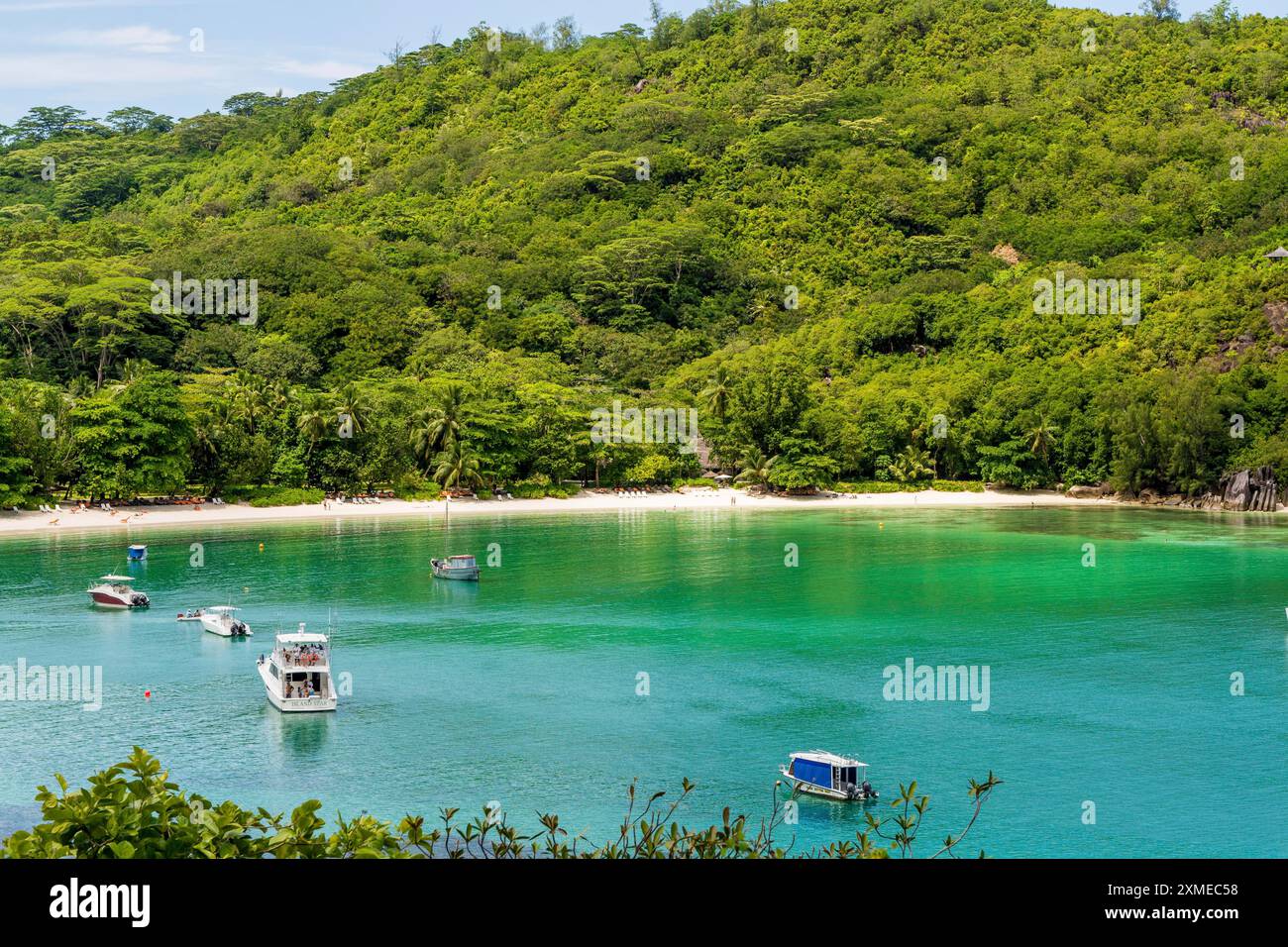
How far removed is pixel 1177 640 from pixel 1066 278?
8418cm

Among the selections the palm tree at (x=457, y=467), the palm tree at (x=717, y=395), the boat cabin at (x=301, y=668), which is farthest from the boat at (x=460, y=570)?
the palm tree at (x=717, y=395)

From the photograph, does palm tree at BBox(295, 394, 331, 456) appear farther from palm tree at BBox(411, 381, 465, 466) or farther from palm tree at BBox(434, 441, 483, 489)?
palm tree at BBox(434, 441, 483, 489)

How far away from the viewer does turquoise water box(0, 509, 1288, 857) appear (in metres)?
26.3

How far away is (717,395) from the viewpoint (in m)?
102

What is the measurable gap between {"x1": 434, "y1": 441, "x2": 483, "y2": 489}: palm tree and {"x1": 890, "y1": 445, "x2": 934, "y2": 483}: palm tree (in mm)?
34590

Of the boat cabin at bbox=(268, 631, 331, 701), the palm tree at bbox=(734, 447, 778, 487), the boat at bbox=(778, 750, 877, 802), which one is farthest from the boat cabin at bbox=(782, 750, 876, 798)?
the palm tree at bbox=(734, 447, 778, 487)

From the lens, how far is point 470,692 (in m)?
35.8

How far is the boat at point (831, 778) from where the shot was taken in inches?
1015

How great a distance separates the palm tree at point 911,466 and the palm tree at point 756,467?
38.4 feet

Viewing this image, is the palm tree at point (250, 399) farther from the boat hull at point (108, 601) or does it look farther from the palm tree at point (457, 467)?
the boat hull at point (108, 601)

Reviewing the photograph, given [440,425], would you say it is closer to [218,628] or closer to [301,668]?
[218,628]

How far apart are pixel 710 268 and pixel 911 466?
5397 cm

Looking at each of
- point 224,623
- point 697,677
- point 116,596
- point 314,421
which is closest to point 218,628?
point 224,623
